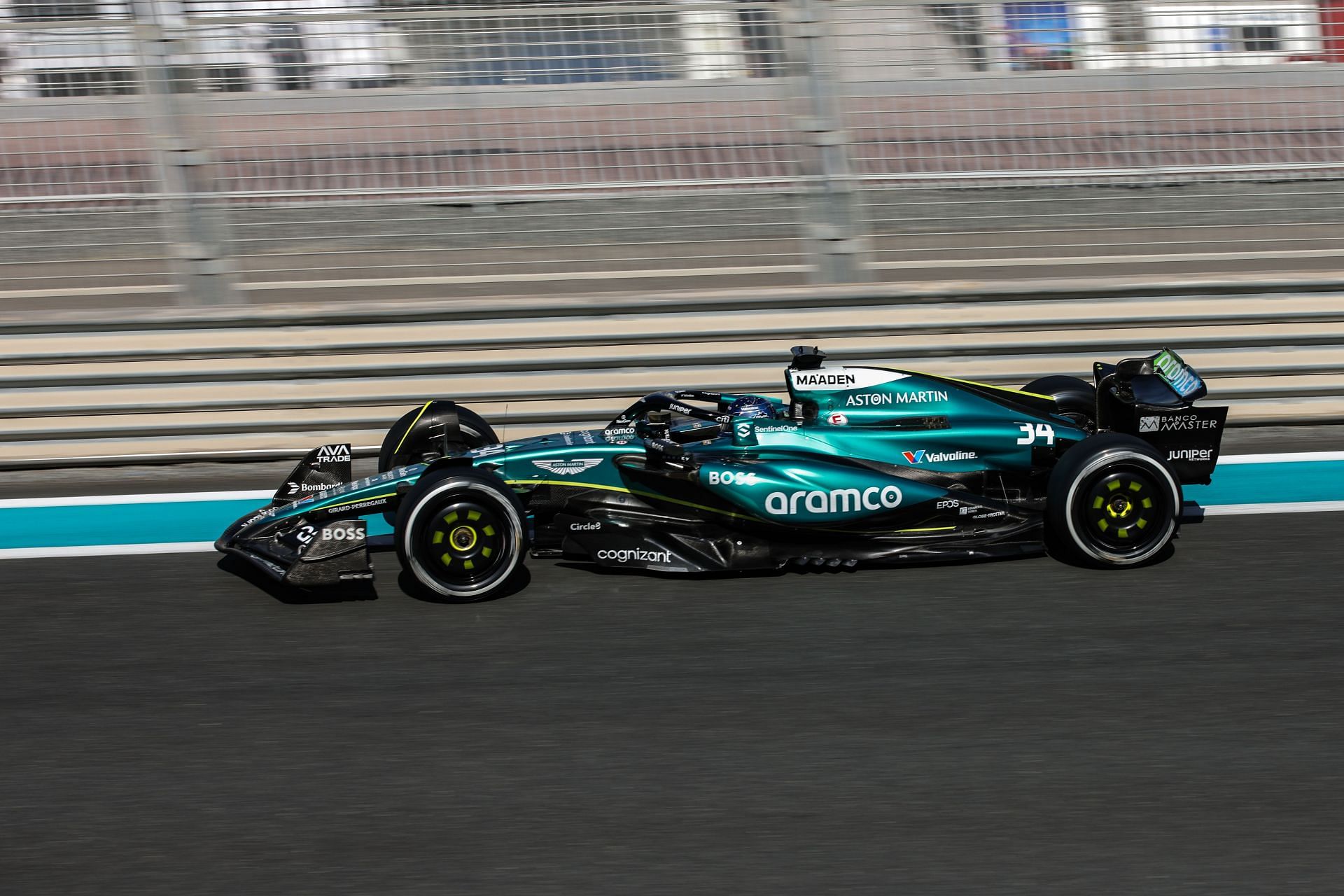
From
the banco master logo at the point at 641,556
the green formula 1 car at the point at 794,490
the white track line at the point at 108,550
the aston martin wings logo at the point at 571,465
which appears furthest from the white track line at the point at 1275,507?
the white track line at the point at 108,550

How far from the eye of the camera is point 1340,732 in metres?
4.07

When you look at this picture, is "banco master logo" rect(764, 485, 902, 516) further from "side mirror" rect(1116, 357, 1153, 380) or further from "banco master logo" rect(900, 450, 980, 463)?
"side mirror" rect(1116, 357, 1153, 380)

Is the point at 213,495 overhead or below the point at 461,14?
below

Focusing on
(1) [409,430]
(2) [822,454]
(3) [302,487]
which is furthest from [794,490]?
(3) [302,487]

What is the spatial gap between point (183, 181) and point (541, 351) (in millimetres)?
2063

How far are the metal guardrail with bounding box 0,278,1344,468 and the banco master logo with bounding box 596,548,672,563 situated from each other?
2.02 metres

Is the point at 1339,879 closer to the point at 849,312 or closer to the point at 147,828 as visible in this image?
the point at 147,828

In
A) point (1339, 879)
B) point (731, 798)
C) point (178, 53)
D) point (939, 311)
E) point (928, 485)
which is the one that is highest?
point (178, 53)

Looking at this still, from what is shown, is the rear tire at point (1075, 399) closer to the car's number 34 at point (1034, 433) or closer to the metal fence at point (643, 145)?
the car's number 34 at point (1034, 433)

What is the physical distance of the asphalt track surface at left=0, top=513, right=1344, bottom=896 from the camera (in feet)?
11.5

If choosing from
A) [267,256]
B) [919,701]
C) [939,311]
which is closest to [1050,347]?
[939,311]

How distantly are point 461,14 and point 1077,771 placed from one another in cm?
550

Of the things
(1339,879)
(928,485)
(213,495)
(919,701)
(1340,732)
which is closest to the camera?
(1339,879)

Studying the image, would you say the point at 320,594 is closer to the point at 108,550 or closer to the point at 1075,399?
the point at 108,550
